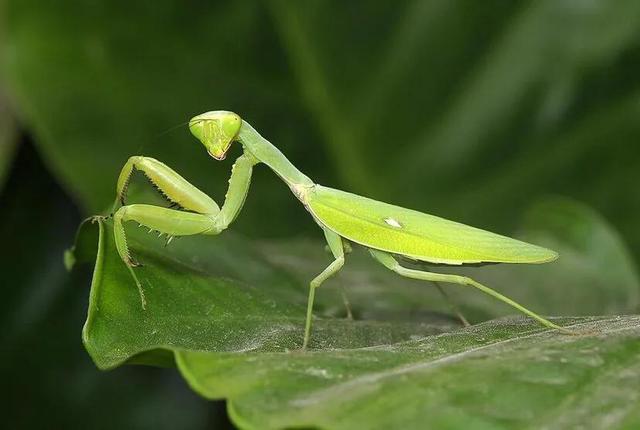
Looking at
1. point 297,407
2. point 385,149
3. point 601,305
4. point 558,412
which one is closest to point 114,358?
point 297,407

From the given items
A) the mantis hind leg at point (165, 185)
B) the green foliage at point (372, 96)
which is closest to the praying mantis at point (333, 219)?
the mantis hind leg at point (165, 185)

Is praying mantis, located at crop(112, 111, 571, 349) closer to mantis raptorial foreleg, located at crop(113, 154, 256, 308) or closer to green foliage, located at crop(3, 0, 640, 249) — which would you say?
mantis raptorial foreleg, located at crop(113, 154, 256, 308)

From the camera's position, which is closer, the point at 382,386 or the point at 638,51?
the point at 382,386

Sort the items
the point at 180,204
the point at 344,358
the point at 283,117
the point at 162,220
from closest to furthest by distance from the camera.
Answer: the point at 344,358, the point at 162,220, the point at 180,204, the point at 283,117

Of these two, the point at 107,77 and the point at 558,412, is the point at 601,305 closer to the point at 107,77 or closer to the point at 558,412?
the point at 558,412

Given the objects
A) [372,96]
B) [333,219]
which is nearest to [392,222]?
[333,219]

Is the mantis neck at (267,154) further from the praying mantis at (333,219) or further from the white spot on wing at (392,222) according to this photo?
the white spot on wing at (392,222)

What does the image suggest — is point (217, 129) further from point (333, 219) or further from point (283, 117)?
point (283, 117)
